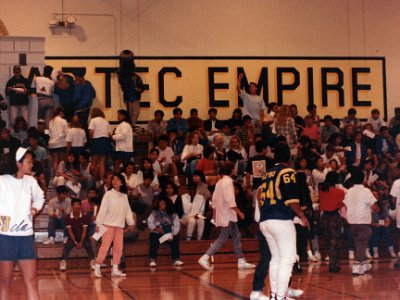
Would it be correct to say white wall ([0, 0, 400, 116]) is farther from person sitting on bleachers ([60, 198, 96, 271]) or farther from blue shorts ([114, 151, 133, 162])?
person sitting on bleachers ([60, 198, 96, 271])

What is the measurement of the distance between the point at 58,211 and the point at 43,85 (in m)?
5.96

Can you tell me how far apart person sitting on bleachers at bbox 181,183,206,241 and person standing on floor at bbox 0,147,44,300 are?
994 cm

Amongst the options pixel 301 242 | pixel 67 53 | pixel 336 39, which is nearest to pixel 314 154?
pixel 301 242

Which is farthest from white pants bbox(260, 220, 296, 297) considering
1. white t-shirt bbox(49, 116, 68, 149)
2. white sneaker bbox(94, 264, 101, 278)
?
white t-shirt bbox(49, 116, 68, 149)

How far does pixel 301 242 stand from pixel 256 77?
11.1 metres

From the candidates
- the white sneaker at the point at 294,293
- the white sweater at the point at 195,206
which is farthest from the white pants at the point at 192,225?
the white sneaker at the point at 294,293

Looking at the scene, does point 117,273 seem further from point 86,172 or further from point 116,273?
point 86,172

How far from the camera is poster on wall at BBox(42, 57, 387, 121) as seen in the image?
25203 mm

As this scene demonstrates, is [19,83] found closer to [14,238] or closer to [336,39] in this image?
[336,39]

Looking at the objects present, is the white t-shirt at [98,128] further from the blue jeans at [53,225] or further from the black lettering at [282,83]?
the black lettering at [282,83]

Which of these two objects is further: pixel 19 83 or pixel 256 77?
pixel 256 77

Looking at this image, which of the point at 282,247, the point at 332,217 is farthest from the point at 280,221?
the point at 332,217

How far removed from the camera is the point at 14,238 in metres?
7.96

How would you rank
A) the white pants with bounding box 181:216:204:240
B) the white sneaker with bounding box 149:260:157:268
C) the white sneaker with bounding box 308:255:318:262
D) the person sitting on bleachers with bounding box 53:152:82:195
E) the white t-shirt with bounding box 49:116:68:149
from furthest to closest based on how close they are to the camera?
the white t-shirt with bounding box 49:116:68:149 < the person sitting on bleachers with bounding box 53:152:82:195 < the white pants with bounding box 181:216:204:240 < the white sneaker with bounding box 308:255:318:262 < the white sneaker with bounding box 149:260:157:268
